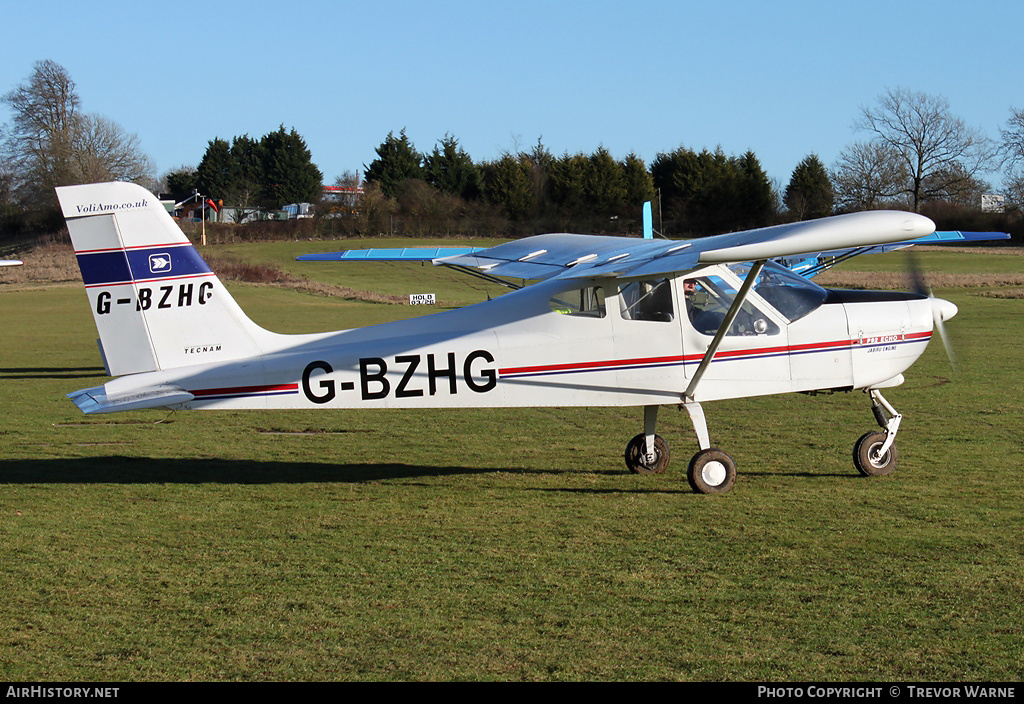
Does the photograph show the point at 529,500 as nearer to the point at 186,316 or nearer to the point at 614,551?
the point at 614,551

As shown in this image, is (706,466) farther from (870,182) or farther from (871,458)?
(870,182)

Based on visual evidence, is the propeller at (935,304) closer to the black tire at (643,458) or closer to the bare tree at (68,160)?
the black tire at (643,458)

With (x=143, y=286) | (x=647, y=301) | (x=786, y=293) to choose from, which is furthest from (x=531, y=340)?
(x=143, y=286)

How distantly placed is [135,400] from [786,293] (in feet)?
18.7

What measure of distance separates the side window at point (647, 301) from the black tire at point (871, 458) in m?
2.18

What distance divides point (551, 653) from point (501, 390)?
13.0 feet

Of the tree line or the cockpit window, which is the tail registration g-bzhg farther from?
the tree line

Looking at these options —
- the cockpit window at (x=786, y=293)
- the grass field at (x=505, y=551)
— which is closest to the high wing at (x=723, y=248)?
the cockpit window at (x=786, y=293)

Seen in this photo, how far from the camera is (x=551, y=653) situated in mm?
4922

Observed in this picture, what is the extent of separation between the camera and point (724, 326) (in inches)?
331

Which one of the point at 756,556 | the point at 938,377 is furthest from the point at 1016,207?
the point at 756,556

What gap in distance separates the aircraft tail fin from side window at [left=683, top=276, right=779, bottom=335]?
12.5 feet

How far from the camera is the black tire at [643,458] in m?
9.73

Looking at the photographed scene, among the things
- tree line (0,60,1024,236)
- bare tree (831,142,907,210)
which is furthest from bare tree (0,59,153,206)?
bare tree (831,142,907,210)
